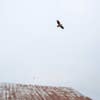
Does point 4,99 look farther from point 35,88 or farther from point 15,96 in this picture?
point 35,88

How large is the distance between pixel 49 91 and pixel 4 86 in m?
2.26

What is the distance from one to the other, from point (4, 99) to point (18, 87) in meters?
3.36

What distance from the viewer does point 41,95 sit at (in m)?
15.6

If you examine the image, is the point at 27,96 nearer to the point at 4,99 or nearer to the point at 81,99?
the point at 4,99

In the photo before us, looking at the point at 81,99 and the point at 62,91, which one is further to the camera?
the point at 62,91

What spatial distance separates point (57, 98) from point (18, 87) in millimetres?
2874

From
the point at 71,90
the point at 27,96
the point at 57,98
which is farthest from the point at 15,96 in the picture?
the point at 71,90

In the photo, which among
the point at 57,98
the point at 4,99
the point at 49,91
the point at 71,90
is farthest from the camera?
the point at 71,90

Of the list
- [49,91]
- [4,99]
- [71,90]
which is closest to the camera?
[4,99]

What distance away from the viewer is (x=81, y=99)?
15.6m

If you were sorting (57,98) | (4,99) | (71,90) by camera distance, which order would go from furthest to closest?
(71,90), (57,98), (4,99)

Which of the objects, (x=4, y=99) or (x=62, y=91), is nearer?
(x=4, y=99)

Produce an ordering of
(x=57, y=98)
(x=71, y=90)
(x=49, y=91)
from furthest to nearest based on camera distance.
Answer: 1. (x=71, y=90)
2. (x=49, y=91)
3. (x=57, y=98)

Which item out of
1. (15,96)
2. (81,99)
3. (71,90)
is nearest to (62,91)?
(71,90)
